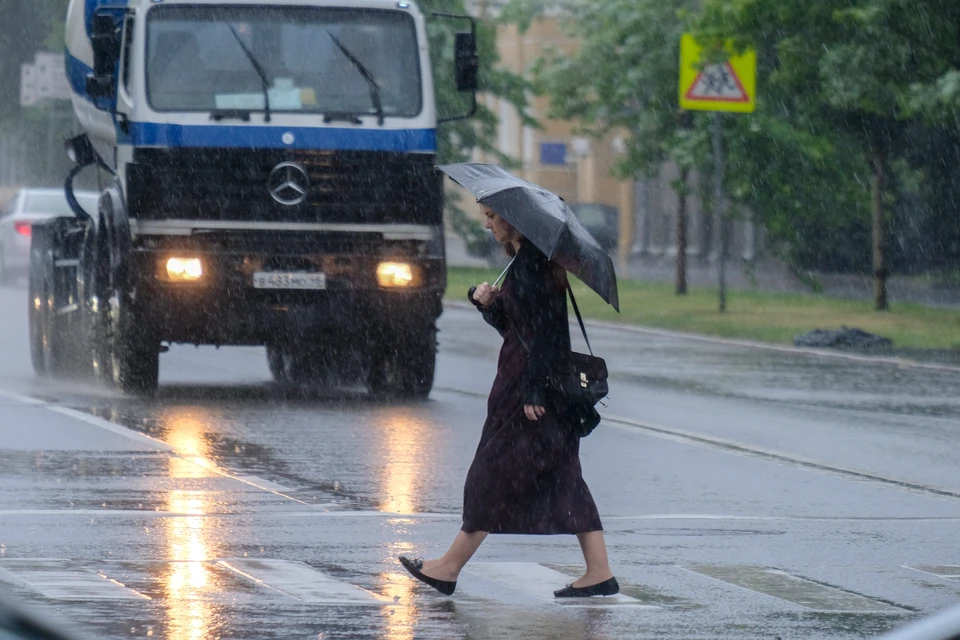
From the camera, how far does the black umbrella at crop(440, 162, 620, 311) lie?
800cm

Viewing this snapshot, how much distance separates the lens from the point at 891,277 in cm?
4100

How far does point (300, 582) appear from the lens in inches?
322

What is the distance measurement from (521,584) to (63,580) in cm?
173

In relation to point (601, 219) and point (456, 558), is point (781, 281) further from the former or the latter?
point (456, 558)

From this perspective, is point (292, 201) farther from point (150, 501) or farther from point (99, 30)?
point (150, 501)

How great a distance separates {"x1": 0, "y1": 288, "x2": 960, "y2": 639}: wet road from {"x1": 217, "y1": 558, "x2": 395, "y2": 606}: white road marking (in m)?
0.02

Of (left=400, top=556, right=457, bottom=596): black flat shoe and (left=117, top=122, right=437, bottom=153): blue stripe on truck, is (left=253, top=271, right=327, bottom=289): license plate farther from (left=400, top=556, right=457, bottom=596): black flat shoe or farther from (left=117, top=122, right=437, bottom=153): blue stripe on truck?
(left=400, top=556, right=457, bottom=596): black flat shoe

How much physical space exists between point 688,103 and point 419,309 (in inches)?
422

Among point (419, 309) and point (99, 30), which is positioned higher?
point (99, 30)

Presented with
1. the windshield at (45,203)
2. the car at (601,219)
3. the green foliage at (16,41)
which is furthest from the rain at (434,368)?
the green foliage at (16,41)

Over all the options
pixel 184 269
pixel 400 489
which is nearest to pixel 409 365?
pixel 184 269

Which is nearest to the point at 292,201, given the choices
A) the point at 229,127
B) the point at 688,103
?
the point at 229,127

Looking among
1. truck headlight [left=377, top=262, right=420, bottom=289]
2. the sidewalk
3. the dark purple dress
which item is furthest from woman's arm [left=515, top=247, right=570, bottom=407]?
the sidewalk

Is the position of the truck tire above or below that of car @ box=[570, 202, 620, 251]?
above
